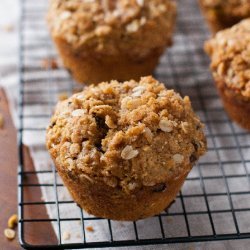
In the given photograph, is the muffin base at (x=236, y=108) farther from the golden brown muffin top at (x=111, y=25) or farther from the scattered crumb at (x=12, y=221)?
the scattered crumb at (x=12, y=221)

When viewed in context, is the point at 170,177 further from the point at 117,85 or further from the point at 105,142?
the point at 117,85

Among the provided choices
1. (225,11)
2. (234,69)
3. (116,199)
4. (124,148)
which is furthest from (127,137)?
(225,11)

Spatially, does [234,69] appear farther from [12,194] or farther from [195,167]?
[12,194]

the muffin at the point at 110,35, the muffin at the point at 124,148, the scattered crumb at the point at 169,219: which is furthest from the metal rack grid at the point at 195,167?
the muffin at the point at 110,35

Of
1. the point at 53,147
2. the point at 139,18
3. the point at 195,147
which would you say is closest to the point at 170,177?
the point at 195,147

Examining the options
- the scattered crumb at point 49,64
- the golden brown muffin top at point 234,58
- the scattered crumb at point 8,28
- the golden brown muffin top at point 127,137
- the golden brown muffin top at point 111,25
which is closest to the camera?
the golden brown muffin top at point 127,137

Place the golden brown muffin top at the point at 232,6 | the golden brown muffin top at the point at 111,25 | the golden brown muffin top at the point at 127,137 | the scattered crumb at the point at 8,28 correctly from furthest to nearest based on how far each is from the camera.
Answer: the scattered crumb at the point at 8,28 → the golden brown muffin top at the point at 232,6 → the golden brown muffin top at the point at 111,25 → the golden brown muffin top at the point at 127,137

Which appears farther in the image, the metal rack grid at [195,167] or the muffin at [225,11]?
the muffin at [225,11]
